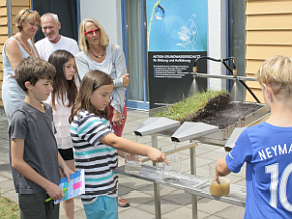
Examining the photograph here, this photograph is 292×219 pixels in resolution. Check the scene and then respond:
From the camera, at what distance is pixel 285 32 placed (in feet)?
18.8

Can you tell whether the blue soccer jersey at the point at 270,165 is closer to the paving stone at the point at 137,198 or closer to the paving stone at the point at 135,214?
the paving stone at the point at 135,214

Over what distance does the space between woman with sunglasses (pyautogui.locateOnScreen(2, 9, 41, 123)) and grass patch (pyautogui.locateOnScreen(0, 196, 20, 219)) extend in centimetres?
99

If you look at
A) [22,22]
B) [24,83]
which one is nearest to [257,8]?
[22,22]

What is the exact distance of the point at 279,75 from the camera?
5.03 feet

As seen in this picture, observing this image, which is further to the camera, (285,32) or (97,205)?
(285,32)

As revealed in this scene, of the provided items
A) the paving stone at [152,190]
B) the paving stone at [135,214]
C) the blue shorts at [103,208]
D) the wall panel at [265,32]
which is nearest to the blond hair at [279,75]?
the blue shorts at [103,208]

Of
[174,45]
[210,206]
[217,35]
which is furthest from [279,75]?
[174,45]

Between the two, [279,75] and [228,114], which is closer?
[279,75]

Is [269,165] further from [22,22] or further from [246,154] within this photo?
[22,22]

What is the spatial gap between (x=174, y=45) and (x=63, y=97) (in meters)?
4.79

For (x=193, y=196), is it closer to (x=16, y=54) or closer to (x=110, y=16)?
(x=16, y=54)

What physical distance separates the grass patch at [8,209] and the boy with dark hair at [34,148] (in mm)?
1512

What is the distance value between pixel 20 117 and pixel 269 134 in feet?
4.73

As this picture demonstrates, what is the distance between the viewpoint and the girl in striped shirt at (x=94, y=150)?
7.30ft
